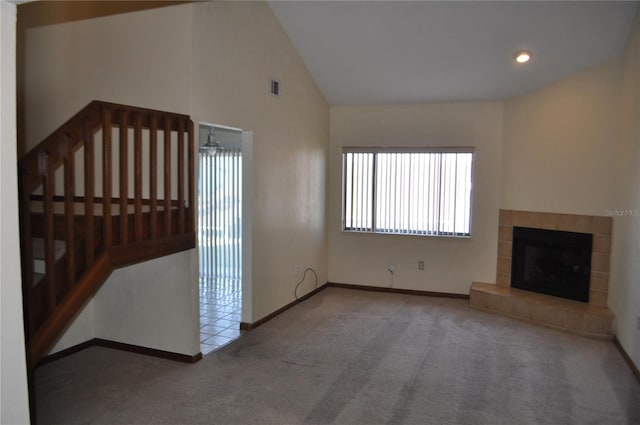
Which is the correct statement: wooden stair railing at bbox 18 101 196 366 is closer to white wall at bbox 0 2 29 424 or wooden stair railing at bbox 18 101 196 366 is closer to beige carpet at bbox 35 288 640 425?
white wall at bbox 0 2 29 424

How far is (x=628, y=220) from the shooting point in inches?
162

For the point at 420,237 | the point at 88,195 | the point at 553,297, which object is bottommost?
the point at 553,297

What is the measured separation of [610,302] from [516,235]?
1230 mm

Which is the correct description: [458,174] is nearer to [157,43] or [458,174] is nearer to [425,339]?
[425,339]

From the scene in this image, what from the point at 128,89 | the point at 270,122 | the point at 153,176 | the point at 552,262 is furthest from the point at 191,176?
the point at 552,262

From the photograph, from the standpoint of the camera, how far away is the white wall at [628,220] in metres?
3.80

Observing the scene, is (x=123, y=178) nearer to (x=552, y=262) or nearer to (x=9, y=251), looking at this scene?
(x=9, y=251)

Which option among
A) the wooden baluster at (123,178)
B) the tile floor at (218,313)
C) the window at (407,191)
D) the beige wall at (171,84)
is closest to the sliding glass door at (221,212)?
the tile floor at (218,313)

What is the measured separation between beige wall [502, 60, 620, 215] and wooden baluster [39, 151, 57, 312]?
15.9 ft

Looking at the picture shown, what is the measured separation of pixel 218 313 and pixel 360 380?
2.24 metres

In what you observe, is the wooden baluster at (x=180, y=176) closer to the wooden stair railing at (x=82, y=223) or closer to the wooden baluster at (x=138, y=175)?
the wooden stair railing at (x=82, y=223)

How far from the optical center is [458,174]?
227 inches

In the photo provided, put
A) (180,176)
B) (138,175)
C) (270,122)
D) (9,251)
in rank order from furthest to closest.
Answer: (270,122) → (180,176) → (138,175) → (9,251)

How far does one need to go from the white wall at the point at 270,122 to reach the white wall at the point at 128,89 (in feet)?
0.74
